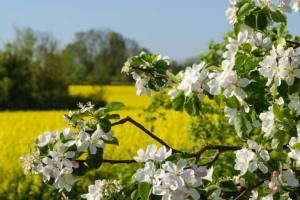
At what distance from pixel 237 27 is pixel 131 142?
5.58m

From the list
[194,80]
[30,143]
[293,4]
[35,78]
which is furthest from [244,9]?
[35,78]

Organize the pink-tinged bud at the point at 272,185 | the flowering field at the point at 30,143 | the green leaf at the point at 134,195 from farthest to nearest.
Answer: the flowering field at the point at 30,143, the pink-tinged bud at the point at 272,185, the green leaf at the point at 134,195

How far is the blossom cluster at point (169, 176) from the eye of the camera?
2139 millimetres

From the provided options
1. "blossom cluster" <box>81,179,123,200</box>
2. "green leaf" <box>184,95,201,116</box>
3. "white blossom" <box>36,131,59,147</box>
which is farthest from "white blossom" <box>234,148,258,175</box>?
"white blossom" <box>36,131,59,147</box>

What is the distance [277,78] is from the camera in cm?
218

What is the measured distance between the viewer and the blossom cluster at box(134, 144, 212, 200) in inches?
84.2

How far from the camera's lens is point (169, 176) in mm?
2137

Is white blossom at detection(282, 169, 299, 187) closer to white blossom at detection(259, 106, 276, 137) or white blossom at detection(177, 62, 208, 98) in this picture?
white blossom at detection(259, 106, 276, 137)

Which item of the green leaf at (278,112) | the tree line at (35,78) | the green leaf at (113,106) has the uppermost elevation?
the green leaf at (278,112)

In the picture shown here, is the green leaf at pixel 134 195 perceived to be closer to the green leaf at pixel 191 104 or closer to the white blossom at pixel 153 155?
the white blossom at pixel 153 155

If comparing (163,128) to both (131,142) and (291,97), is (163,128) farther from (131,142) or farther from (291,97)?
(291,97)

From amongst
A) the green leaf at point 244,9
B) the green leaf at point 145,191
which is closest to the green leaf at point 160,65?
the green leaf at point 244,9

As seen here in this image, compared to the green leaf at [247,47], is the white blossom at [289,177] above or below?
below

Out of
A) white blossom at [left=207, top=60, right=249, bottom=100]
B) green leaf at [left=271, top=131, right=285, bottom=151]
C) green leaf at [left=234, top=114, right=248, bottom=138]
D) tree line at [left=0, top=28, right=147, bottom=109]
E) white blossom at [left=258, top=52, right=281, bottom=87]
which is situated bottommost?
tree line at [left=0, top=28, right=147, bottom=109]
